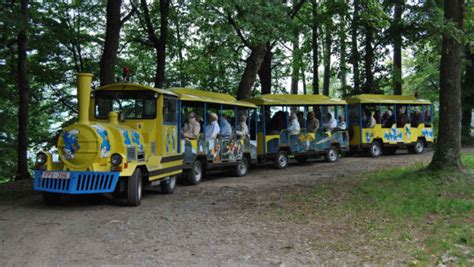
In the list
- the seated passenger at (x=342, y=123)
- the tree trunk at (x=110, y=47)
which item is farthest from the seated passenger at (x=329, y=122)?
the tree trunk at (x=110, y=47)

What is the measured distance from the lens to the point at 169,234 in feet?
25.4

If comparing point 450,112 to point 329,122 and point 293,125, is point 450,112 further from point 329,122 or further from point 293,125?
point 329,122

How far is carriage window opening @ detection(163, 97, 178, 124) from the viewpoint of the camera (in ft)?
37.9

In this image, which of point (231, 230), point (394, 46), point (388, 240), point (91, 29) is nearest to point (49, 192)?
point (231, 230)

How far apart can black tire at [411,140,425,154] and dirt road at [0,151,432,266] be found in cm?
1340

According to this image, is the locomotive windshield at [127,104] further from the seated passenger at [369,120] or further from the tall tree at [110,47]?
the seated passenger at [369,120]

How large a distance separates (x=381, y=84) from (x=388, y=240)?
68.4 feet

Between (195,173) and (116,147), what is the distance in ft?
14.1

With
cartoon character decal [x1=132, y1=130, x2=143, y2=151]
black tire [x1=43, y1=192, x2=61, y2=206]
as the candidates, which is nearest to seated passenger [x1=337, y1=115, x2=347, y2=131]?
cartoon character decal [x1=132, y1=130, x2=143, y2=151]

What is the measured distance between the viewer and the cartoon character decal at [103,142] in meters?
9.67

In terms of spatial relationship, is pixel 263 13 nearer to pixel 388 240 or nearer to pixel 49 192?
pixel 49 192

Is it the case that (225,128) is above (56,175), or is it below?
above

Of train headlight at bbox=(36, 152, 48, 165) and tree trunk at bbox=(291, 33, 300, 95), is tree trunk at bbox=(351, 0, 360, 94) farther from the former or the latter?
train headlight at bbox=(36, 152, 48, 165)

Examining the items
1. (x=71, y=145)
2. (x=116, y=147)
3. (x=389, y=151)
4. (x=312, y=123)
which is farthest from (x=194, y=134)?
(x=389, y=151)
